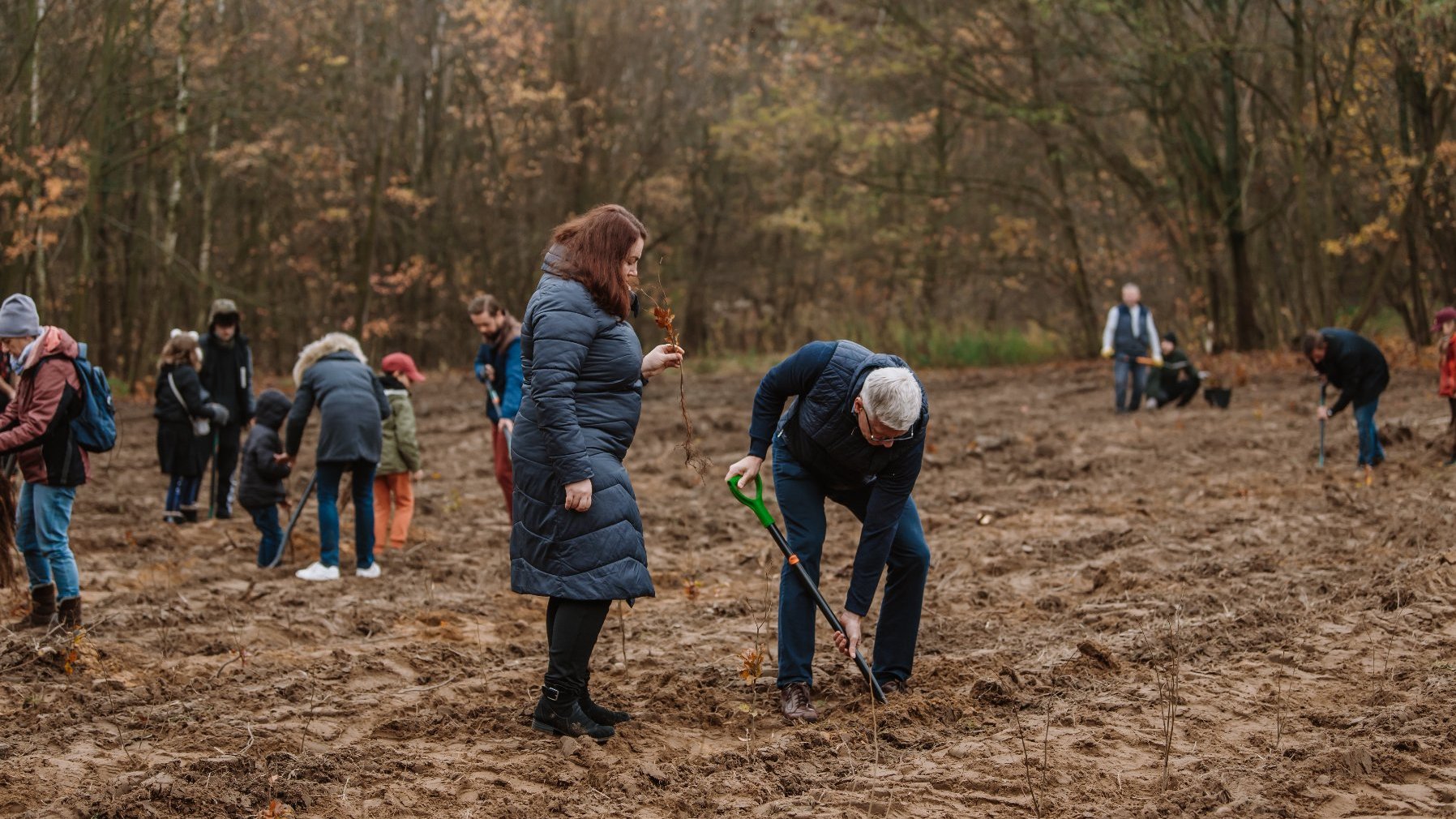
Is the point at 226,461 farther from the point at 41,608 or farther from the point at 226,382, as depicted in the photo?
the point at 41,608

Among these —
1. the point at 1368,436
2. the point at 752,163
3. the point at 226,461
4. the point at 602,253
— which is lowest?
the point at 226,461

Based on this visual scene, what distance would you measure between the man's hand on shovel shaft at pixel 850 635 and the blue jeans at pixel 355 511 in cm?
460

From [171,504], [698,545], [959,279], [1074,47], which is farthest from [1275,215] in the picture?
[171,504]

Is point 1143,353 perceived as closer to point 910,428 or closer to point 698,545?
point 698,545

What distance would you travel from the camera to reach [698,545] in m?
10.2

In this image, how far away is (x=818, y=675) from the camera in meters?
6.20

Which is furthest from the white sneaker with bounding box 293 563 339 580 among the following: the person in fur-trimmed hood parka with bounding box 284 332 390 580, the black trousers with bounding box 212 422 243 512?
the black trousers with bounding box 212 422 243 512

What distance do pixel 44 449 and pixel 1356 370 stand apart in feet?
33.1

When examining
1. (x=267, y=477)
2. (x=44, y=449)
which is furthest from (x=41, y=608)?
(x=267, y=477)

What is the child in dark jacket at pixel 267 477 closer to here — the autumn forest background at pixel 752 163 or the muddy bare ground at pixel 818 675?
the muddy bare ground at pixel 818 675

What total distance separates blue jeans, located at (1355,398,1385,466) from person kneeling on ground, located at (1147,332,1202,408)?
633 cm

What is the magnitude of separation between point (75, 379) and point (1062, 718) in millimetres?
4995

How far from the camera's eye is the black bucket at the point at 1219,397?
58.7ft

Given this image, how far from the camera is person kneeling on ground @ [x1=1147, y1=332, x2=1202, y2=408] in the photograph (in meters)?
18.4
